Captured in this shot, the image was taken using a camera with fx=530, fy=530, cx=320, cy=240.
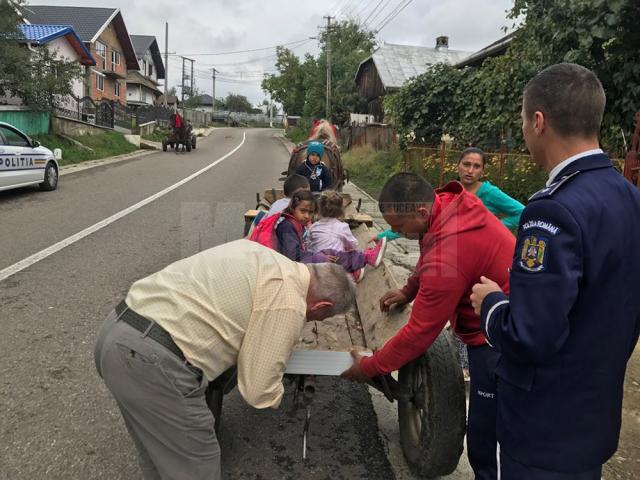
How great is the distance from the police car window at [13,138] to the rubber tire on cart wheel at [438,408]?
11171 millimetres

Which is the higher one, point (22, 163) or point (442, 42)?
point (442, 42)

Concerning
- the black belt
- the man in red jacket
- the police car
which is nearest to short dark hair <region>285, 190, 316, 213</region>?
the man in red jacket

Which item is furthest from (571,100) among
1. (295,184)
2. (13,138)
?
(13,138)

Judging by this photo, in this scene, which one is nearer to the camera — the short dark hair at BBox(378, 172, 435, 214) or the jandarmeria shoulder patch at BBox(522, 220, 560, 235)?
the jandarmeria shoulder patch at BBox(522, 220, 560, 235)

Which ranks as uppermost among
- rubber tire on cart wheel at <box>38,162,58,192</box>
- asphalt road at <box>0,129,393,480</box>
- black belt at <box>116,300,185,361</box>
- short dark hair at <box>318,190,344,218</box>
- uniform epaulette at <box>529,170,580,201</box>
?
uniform epaulette at <box>529,170,580,201</box>

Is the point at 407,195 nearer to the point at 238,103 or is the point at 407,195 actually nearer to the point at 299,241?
the point at 299,241

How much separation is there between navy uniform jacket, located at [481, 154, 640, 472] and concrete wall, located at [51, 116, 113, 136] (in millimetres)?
23028

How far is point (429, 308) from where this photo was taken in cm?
238

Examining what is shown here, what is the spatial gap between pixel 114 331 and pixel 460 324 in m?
1.58

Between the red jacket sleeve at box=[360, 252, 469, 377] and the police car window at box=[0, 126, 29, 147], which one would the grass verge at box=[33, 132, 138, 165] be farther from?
the red jacket sleeve at box=[360, 252, 469, 377]

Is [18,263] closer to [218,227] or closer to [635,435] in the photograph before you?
[218,227]

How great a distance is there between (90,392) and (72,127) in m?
22.8

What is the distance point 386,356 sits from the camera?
2.54 m

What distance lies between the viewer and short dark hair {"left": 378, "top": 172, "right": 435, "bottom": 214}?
2.51 metres
